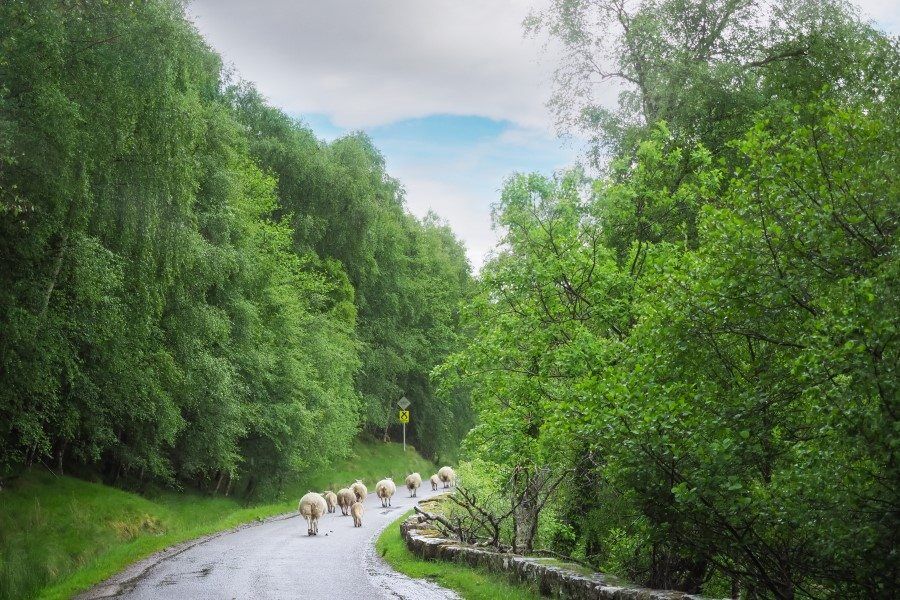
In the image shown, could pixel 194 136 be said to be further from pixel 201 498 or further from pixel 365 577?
pixel 201 498

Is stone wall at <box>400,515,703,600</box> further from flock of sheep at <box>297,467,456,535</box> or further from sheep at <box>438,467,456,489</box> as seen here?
sheep at <box>438,467,456,489</box>

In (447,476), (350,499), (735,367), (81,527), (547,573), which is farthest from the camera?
(447,476)

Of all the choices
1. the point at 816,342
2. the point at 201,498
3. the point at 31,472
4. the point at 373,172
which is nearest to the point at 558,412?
the point at 816,342

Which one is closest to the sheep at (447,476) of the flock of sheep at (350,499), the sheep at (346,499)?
the flock of sheep at (350,499)

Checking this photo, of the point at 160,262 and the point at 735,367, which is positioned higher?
the point at 160,262

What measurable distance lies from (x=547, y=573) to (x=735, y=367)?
14.7 feet

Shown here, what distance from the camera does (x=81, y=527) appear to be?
22266mm

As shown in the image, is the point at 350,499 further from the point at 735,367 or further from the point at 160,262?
the point at 735,367

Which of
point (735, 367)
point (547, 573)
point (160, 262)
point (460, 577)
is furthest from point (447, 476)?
point (735, 367)

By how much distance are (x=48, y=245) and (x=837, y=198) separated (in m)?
15.7

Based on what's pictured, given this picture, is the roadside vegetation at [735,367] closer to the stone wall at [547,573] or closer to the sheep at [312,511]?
the stone wall at [547,573]

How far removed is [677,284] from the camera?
11.0 meters

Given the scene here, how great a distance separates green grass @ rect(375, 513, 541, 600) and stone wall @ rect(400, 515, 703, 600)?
0.16 meters

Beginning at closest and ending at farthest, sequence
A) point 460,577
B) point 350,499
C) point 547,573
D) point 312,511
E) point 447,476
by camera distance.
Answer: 1. point 547,573
2. point 460,577
3. point 312,511
4. point 350,499
5. point 447,476
